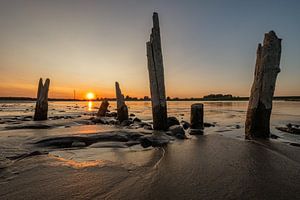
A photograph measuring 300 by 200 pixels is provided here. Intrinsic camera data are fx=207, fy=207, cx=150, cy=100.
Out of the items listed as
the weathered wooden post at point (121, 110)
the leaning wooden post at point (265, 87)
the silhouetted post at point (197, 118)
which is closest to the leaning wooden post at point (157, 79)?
the silhouetted post at point (197, 118)

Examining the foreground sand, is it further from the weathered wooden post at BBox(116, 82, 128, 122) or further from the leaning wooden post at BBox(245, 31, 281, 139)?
the weathered wooden post at BBox(116, 82, 128, 122)

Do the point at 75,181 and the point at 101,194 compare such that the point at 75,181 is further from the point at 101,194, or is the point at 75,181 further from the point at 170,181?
the point at 170,181

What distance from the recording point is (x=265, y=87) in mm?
7770

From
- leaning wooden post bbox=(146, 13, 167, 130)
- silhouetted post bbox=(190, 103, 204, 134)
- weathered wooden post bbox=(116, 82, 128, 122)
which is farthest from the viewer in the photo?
weathered wooden post bbox=(116, 82, 128, 122)

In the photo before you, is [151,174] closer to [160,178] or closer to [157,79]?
[160,178]

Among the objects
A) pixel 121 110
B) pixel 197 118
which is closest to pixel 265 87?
pixel 197 118

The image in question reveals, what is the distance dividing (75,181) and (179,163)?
2104 mm

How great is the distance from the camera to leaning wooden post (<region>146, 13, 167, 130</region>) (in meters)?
9.80

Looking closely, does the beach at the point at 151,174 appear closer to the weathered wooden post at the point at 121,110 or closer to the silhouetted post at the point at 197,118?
the silhouetted post at the point at 197,118

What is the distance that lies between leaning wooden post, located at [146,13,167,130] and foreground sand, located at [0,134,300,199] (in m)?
5.01

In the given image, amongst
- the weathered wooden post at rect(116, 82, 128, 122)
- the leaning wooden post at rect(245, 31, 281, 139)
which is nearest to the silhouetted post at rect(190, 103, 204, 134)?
the leaning wooden post at rect(245, 31, 281, 139)

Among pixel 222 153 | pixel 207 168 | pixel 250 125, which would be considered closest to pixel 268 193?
pixel 207 168

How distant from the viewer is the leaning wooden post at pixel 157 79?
980 centimetres

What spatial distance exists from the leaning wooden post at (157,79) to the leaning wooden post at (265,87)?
3.79 metres
